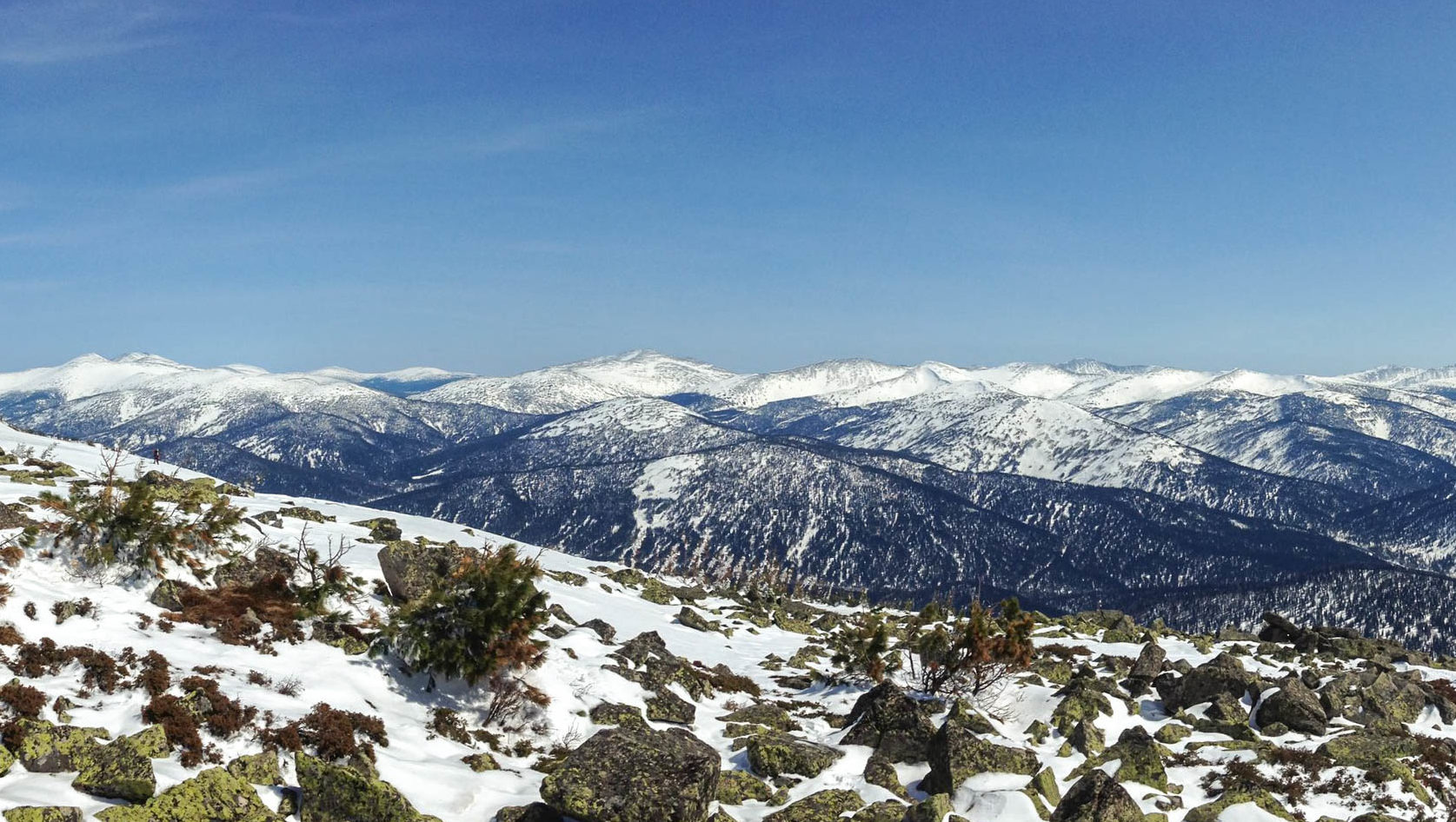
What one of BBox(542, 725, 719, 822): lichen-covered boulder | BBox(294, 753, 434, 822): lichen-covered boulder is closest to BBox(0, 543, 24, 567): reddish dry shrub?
BBox(294, 753, 434, 822): lichen-covered boulder

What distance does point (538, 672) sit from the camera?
32.3 metres

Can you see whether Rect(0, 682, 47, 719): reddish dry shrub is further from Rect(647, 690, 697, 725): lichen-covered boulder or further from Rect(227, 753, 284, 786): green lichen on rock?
Rect(647, 690, 697, 725): lichen-covered boulder

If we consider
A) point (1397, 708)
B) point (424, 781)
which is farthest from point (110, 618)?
point (1397, 708)

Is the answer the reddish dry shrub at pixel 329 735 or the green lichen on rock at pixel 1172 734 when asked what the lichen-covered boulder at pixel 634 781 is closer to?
the reddish dry shrub at pixel 329 735

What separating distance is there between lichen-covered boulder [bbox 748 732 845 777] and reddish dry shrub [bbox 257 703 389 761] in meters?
12.9

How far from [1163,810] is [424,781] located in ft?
80.0

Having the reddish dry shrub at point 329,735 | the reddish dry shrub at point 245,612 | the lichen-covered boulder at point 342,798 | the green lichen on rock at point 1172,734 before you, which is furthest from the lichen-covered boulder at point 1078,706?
the reddish dry shrub at point 245,612

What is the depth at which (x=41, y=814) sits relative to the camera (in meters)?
15.6

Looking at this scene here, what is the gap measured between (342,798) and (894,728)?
67.2ft

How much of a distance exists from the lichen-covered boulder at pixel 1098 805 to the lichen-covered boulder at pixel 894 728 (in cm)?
647

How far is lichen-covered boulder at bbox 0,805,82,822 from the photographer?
15.4 meters

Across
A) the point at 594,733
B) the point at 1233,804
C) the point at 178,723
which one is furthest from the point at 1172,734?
the point at 178,723

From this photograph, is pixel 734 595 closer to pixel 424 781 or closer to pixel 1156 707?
pixel 1156 707

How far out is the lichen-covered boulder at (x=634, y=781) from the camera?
67.6 ft
